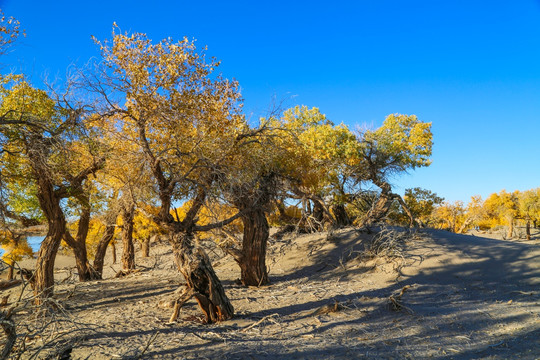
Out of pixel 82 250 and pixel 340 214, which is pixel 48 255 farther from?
pixel 340 214

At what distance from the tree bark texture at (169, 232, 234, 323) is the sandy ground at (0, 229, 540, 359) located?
1.19 feet

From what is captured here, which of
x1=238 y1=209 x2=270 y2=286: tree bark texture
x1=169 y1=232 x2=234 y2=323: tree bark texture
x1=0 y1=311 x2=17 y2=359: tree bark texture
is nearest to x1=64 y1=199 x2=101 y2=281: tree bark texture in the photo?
x1=238 y1=209 x2=270 y2=286: tree bark texture

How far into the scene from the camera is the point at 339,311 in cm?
899

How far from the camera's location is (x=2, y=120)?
6281mm

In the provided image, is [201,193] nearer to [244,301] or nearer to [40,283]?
[244,301]

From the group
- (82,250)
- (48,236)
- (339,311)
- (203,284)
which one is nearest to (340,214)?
(82,250)

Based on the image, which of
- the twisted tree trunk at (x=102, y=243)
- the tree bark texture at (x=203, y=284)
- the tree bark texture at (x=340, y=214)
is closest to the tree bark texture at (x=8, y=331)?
the tree bark texture at (x=203, y=284)

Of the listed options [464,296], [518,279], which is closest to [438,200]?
[518,279]

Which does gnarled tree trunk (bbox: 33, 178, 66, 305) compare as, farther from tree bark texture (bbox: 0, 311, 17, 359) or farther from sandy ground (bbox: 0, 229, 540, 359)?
tree bark texture (bbox: 0, 311, 17, 359)

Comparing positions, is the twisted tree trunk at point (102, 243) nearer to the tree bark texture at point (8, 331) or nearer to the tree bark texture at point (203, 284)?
the tree bark texture at point (203, 284)

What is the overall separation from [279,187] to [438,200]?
1496 centimetres

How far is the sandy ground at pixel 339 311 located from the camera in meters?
6.50

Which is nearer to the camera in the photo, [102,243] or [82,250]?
[82,250]

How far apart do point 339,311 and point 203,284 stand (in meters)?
3.12
